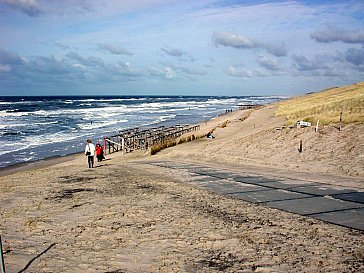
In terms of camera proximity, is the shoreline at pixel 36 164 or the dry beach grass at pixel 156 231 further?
the shoreline at pixel 36 164

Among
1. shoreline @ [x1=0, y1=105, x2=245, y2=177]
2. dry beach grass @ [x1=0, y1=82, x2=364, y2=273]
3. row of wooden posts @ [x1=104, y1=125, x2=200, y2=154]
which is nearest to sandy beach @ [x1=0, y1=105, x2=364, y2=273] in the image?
dry beach grass @ [x1=0, y1=82, x2=364, y2=273]

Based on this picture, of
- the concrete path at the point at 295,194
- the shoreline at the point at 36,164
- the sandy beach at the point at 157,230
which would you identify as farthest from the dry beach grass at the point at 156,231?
the shoreline at the point at 36,164

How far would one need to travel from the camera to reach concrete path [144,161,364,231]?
26.3ft

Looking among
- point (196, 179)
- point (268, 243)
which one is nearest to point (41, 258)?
point (268, 243)

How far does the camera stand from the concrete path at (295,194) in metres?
8.02

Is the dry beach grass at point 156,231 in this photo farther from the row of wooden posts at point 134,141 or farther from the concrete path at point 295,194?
the row of wooden posts at point 134,141

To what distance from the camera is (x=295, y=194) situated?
33.0ft

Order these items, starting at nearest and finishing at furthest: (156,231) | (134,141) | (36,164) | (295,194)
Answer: (156,231), (295,194), (36,164), (134,141)

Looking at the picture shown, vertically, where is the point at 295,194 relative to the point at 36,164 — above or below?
above

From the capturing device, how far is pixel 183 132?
32.2 metres

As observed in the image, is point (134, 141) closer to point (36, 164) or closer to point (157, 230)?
point (36, 164)

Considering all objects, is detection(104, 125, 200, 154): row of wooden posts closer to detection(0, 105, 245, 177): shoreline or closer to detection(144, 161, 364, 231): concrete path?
detection(0, 105, 245, 177): shoreline

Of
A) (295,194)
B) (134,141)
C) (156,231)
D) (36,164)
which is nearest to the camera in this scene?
(156,231)

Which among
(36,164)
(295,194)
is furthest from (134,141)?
(295,194)
